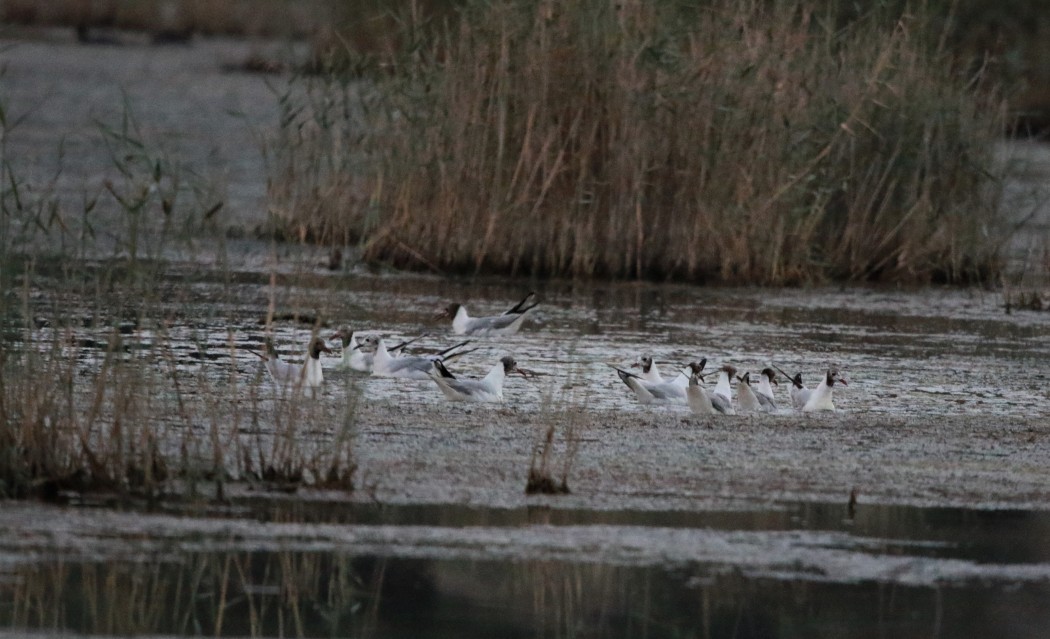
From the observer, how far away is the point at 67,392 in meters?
6.68

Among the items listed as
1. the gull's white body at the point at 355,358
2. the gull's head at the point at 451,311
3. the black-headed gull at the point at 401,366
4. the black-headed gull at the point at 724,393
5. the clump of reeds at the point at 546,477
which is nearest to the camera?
the clump of reeds at the point at 546,477

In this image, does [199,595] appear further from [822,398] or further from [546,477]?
[822,398]

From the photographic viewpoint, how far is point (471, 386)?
930 cm

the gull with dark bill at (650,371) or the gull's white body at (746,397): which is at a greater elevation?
the gull with dark bill at (650,371)

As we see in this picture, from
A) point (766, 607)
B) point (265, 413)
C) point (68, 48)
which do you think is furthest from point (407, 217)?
point (68, 48)

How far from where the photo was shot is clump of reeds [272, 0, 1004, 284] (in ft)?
46.0

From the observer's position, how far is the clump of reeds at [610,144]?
14.0m

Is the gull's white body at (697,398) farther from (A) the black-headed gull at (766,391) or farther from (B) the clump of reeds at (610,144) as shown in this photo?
(B) the clump of reeds at (610,144)

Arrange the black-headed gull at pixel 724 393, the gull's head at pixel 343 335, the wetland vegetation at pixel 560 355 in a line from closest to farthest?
1. the wetland vegetation at pixel 560 355
2. the black-headed gull at pixel 724 393
3. the gull's head at pixel 343 335

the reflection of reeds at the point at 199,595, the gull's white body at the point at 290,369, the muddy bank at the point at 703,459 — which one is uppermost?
the gull's white body at the point at 290,369

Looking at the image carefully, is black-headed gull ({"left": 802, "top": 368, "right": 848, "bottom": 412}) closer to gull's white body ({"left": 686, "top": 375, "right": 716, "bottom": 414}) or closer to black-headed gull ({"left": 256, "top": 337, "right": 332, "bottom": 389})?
gull's white body ({"left": 686, "top": 375, "right": 716, "bottom": 414})

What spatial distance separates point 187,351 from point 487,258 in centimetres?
446

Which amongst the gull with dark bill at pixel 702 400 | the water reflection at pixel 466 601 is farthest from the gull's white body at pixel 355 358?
the water reflection at pixel 466 601

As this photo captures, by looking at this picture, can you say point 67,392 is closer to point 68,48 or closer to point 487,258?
point 487,258
